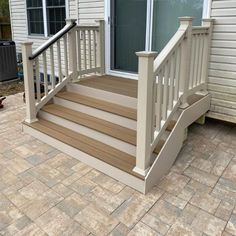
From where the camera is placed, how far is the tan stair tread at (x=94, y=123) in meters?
2.88

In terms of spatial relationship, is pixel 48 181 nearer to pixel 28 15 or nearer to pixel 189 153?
pixel 189 153

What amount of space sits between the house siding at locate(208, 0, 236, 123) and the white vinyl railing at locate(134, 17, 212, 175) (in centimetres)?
15

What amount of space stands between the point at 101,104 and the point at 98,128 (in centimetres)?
50

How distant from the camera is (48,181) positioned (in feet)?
8.45

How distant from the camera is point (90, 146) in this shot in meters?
2.98

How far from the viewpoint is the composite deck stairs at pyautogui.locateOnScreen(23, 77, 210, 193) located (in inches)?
104

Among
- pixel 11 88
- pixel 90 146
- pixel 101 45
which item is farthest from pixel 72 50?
pixel 11 88

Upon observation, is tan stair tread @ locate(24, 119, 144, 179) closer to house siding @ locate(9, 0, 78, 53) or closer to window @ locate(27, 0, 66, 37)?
window @ locate(27, 0, 66, 37)

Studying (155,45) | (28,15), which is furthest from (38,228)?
(28,15)

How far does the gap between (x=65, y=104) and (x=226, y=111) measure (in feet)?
7.46

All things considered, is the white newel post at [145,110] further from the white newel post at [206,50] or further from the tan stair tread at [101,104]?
the white newel post at [206,50]

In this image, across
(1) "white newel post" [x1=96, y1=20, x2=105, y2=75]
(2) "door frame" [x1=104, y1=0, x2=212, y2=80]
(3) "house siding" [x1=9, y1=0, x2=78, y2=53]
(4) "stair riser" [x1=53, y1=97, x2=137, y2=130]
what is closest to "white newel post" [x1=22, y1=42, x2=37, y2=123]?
(4) "stair riser" [x1=53, y1=97, x2=137, y2=130]

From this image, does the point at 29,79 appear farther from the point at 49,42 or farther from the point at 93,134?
the point at 93,134

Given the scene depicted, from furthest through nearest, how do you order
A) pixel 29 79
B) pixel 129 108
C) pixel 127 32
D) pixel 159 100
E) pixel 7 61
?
pixel 7 61
pixel 127 32
pixel 29 79
pixel 129 108
pixel 159 100
